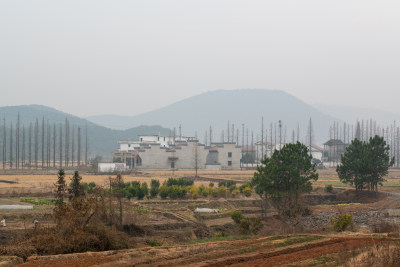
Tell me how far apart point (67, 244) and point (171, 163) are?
10030 cm

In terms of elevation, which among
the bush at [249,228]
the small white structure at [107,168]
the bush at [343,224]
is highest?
the small white structure at [107,168]

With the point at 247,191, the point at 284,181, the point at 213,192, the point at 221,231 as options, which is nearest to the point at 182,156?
the point at 247,191

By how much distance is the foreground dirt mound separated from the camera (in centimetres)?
1877

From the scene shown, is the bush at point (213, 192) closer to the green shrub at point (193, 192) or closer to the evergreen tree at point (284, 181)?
the green shrub at point (193, 192)

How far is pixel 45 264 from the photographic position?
18.7m

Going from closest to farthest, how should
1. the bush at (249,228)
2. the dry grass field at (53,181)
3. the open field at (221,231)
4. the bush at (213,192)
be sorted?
1. the open field at (221,231)
2. the bush at (249,228)
3. the bush at (213,192)
4. the dry grass field at (53,181)

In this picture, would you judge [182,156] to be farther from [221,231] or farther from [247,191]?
[221,231]

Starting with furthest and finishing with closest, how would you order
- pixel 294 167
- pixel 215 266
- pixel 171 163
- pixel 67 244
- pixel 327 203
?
1. pixel 171 163
2. pixel 327 203
3. pixel 294 167
4. pixel 67 244
5. pixel 215 266

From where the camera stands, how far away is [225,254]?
2025 cm

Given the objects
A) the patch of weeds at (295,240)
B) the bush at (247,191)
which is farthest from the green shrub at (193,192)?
the patch of weeds at (295,240)

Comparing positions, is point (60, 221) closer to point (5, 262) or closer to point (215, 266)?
point (5, 262)

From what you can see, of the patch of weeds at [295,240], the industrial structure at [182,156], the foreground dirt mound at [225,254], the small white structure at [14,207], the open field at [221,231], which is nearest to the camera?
the foreground dirt mound at [225,254]

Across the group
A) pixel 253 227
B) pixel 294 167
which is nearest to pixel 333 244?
pixel 253 227

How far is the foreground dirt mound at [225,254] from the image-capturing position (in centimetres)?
1877
